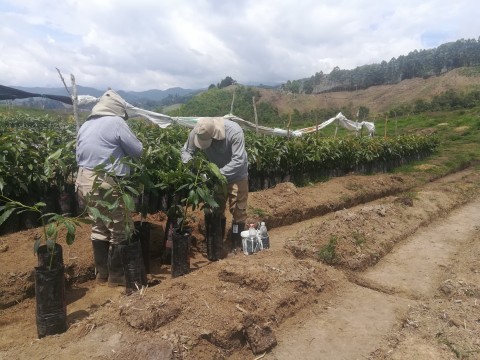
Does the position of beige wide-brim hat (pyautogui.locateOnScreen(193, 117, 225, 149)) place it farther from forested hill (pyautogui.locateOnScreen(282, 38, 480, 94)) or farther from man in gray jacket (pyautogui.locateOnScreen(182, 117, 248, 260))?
forested hill (pyautogui.locateOnScreen(282, 38, 480, 94))

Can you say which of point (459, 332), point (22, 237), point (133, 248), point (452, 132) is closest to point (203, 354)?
point (133, 248)

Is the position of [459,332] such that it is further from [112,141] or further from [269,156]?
[269,156]

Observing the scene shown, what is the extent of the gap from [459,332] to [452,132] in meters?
30.1

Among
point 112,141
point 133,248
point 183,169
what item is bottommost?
point 133,248

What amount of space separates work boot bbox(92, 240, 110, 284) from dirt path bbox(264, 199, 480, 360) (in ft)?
6.70

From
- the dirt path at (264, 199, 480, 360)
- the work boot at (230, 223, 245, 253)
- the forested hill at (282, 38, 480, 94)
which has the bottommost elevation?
the dirt path at (264, 199, 480, 360)

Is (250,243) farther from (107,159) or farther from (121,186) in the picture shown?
(107,159)

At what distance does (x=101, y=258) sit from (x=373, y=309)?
2815 millimetres

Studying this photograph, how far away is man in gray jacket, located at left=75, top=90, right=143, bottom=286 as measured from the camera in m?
3.75

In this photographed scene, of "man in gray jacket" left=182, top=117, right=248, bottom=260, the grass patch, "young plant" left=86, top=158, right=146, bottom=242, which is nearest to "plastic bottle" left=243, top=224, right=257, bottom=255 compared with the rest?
"man in gray jacket" left=182, top=117, right=248, bottom=260

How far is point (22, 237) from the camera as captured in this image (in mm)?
4742

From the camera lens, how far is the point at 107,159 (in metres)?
3.74

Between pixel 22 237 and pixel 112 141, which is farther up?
pixel 112 141

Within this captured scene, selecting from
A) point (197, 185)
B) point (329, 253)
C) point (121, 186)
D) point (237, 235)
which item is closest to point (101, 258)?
point (121, 186)
